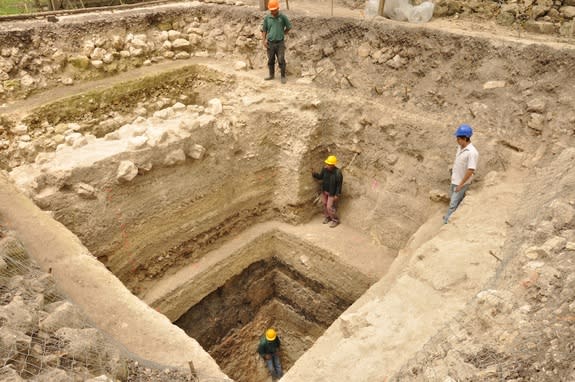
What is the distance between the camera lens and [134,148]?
5637 mm

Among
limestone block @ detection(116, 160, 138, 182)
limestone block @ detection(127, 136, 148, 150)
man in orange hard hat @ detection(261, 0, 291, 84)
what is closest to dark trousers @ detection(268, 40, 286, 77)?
man in orange hard hat @ detection(261, 0, 291, 84)

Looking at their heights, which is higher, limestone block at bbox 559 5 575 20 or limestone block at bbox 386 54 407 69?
limestone block at bbox 559 5 575 20

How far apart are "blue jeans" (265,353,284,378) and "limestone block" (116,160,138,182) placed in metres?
3.92

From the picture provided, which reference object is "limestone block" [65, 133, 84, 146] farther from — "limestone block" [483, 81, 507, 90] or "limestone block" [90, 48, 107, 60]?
"limestone block" [483, 81, 507, 90]

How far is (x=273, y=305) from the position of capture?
7.99 metres

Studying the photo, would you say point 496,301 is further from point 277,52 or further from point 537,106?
point 277,52

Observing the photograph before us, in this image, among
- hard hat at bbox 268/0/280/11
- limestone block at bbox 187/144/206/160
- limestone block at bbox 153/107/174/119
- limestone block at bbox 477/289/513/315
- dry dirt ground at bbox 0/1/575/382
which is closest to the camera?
limestone block at bbox 477/289/513/315

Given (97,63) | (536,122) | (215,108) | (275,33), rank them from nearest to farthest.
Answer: (536,122) < (215,108) < (275,33) < (97,63)

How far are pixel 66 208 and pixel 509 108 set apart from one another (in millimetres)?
5840

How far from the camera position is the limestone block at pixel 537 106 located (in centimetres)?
568

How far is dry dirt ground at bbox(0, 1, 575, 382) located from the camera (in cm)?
345

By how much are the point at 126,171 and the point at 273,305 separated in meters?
3.85

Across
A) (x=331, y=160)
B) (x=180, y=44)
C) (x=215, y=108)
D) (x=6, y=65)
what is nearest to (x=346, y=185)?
(x=331, y=160)

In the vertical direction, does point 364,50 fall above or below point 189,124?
above
